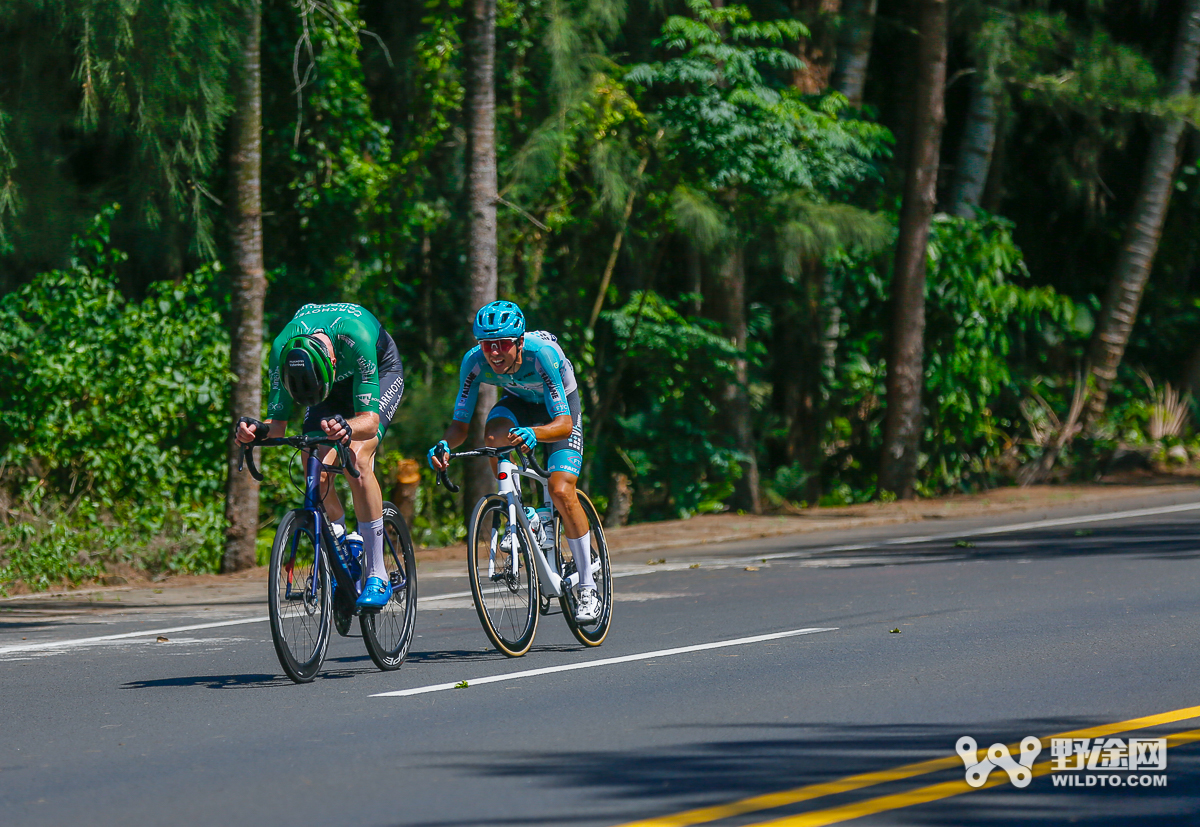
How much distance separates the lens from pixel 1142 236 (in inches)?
941

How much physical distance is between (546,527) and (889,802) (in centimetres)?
378

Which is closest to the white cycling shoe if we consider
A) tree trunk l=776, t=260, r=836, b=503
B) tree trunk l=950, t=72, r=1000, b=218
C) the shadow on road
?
the shadow on road

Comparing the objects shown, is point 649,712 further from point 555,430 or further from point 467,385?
point 467,385

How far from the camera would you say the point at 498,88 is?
19.3 m

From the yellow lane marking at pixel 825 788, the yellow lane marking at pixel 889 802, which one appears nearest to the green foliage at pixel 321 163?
the yellow lane marking at pixel 825 788

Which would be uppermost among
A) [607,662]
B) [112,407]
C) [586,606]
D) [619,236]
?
[619,236]

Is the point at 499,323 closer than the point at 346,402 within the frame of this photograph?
No

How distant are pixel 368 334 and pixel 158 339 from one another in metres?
8.81

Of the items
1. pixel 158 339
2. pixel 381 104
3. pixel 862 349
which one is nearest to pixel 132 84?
pixel 158 339

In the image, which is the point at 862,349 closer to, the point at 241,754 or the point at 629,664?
the point at 629,664

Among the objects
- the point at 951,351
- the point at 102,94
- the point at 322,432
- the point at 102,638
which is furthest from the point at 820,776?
the point at 951,351

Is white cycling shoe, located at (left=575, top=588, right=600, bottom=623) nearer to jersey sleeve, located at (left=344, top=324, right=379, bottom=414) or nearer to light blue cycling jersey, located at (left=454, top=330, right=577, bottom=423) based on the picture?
light blue cycling jersey, located at (left=454, top=330, right=577, bottom=423)

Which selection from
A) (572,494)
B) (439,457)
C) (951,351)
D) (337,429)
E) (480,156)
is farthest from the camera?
(951,351)

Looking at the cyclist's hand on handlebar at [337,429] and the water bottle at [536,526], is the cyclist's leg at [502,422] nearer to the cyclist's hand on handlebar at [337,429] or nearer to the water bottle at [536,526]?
the water bottle at [536,526]
